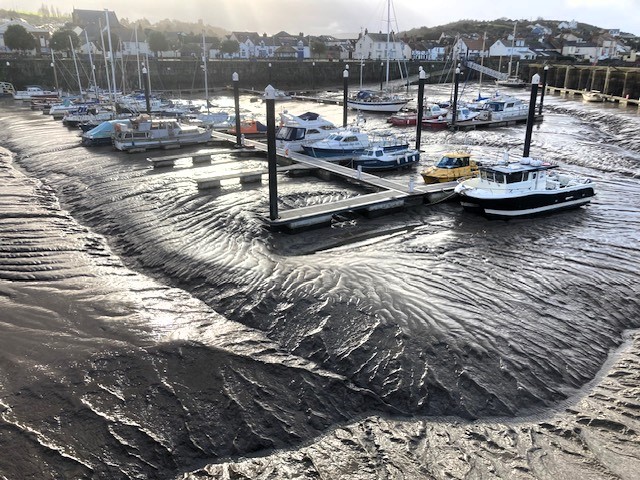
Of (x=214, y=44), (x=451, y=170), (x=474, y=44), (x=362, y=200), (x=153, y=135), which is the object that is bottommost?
Answer: (x=362, y=200)

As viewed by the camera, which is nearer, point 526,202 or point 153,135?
point 526,202

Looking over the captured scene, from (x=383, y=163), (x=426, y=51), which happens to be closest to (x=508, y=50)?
A: (x=426, y=51)

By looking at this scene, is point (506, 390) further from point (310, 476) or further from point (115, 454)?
point (115, 454)

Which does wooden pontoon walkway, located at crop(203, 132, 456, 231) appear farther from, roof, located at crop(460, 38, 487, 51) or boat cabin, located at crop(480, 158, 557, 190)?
roof, located at crop(460, 38, 487, 51)

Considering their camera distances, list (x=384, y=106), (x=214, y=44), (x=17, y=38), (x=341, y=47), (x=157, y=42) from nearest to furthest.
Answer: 1. (x=384, y=106)
2. (x=17, y=38)
3. (x=157, y=42)
4. (x=214, y=44)
5. (x=341, y=47)

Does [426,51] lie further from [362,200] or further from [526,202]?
[362,200]

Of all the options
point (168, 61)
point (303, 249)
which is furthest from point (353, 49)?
point (303, 249)

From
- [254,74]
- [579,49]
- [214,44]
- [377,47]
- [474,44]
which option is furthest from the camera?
[579,49]

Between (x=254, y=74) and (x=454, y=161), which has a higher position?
(x=254, y=74)
